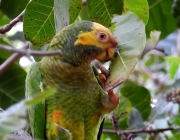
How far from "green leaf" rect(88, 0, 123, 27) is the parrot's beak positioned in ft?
0.41

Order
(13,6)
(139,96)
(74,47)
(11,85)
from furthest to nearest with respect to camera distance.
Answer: (139,96) < (11,85) < (13,6) < (74,47)

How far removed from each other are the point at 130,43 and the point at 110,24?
6.5 inches

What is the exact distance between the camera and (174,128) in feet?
6.15

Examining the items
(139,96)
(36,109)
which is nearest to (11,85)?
(36,109)

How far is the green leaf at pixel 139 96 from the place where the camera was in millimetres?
2252

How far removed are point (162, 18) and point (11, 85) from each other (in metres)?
0.91

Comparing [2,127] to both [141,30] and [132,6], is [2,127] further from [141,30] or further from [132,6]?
[132,6]

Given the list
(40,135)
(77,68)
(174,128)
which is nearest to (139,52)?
(77,68)

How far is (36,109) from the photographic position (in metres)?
1.58

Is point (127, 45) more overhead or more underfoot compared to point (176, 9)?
more overhead

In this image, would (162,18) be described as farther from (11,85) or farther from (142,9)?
(11,85)

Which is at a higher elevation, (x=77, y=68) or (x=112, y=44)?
(x=112, y=44)

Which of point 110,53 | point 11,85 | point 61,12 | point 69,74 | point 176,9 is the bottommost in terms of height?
point 11,85

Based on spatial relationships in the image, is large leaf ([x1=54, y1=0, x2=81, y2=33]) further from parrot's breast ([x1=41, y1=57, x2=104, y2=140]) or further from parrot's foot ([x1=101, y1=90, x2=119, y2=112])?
parrot's foot ([x1=101, y1=90, x2=119, y2=112])
